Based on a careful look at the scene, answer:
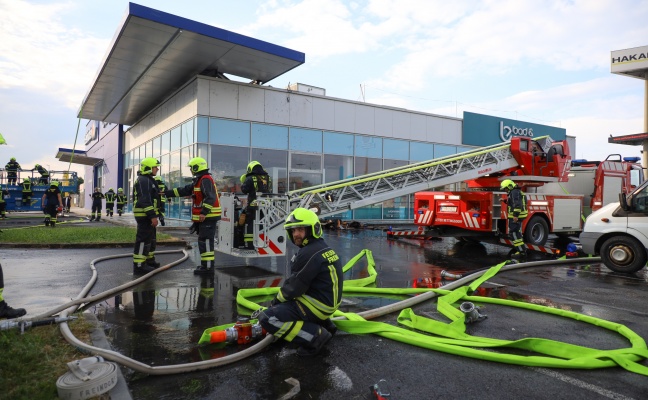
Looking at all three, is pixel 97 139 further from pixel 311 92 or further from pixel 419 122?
pixel 419 122

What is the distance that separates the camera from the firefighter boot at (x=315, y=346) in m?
3.49

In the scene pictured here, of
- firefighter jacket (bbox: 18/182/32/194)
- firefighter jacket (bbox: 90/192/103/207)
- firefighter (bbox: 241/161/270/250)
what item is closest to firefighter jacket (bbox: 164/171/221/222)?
firefighter (bbox: 241/161/270/250)

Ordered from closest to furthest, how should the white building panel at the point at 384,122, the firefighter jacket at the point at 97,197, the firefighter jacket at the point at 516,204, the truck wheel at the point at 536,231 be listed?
1. the firefighter jacket at the point at 516,204
2. the truck wheel at the point at 536,231
3. the white building panel at the point at 384,122
4. the firefighter jacket at the point at 97,197

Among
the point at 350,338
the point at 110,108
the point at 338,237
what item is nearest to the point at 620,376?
the point at 350,338

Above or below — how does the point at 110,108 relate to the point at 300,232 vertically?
above

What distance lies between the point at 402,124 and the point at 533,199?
32.5 feet

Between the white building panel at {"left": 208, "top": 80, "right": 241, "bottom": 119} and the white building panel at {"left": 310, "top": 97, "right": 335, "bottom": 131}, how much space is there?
3.38 meters

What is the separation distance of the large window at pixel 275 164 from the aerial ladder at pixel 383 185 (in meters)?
7.37

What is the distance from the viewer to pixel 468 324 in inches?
179

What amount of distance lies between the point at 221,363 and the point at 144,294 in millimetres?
2801

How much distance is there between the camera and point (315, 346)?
11.5ft

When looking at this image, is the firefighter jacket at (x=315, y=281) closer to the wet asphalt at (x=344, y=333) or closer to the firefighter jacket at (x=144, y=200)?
the wet asphalt at (x=344, y=333)

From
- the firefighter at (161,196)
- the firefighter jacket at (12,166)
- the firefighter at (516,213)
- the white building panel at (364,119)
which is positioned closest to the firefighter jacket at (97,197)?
the firefighter jacket at (12,166)

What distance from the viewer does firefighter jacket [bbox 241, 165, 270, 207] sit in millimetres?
7770
